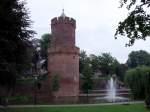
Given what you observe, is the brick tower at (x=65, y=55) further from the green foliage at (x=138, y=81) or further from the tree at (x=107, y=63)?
the tree at (x=107, y=63)

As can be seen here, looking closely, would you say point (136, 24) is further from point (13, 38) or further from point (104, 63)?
point (104, 63)

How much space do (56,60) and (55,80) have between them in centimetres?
304

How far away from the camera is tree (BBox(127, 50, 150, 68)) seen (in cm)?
8806

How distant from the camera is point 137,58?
292 feet

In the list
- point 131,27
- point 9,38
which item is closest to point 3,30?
point 9,38

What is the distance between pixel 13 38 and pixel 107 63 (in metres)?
62.7

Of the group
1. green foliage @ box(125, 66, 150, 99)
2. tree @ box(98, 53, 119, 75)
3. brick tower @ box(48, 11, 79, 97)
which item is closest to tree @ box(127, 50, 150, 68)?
tree @ box(98, 53, 119, 75)

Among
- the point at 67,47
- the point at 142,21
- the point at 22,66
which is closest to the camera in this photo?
the point at 142,21

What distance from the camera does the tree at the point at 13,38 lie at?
62.3 ft

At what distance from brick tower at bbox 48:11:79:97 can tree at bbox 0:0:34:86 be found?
913 inches

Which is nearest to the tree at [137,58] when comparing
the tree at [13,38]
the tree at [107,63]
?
the tree at [107,63]

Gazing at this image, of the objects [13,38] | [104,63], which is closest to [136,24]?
A: [13,38]

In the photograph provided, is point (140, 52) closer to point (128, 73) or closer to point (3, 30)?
point (128, 73)

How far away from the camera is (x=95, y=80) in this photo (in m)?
61.4
